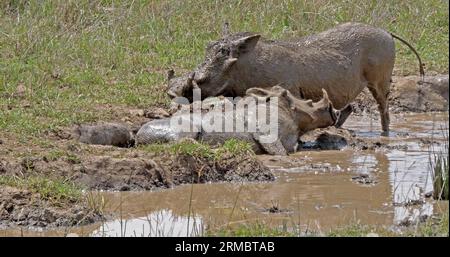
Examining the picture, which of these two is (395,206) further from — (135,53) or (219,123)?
(135,53)

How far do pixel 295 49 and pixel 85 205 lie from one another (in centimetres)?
410

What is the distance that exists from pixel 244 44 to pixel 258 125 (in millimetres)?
1266

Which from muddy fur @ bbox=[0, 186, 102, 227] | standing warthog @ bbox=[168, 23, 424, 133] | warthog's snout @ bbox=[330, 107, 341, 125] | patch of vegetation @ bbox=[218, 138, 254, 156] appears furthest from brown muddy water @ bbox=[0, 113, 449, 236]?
standing warthog @ bbox=[168, 23, 424, 133]

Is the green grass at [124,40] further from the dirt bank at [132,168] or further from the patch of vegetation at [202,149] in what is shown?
the patch of vegetation at [202,149]

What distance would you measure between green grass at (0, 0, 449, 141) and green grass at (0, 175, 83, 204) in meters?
1.48

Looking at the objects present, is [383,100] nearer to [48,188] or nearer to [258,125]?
[258,125]

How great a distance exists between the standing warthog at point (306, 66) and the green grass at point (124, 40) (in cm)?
77

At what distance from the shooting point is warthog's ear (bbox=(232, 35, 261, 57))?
34.1 ft

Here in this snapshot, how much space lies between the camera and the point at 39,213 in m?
7.11

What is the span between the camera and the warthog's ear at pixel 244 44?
10.4 metres

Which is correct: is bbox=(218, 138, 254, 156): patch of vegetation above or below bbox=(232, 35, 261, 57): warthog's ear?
below

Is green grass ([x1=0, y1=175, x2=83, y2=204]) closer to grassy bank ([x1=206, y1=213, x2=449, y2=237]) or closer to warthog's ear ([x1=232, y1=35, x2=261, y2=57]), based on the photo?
grassy bank ([x1=206, y1=213, x2=449, y2=237])

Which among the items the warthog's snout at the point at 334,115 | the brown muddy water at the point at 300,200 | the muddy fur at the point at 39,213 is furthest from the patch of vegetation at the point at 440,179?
the warthog's snout at the point at 334,115
